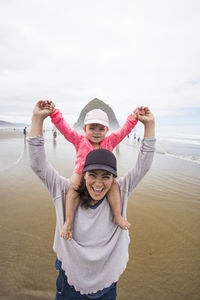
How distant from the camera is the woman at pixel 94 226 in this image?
136 cm

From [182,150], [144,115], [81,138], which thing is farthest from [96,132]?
[182,150]

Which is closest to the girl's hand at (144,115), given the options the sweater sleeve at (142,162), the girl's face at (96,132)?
the sweater sleeve at (142,162)

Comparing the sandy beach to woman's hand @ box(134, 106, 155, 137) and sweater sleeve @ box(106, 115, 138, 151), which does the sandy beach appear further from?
woman's hand @ box(134, 106, 155, 137)

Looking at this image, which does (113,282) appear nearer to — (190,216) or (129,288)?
(129,288)

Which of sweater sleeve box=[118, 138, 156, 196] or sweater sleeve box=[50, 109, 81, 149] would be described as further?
sweater sleeve box=[50, 109, 81, 149]

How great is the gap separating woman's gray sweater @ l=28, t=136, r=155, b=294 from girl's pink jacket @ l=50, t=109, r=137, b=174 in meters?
0.62

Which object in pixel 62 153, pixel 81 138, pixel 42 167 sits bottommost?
pixel 62 153

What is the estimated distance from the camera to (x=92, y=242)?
1.39 metres

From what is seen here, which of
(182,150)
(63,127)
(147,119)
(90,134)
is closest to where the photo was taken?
(147,119)

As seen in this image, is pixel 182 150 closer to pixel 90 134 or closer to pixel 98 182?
pixel 90 134

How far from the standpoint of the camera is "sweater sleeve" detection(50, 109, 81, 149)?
1.86 meters

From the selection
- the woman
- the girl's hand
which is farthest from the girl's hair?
the girl's hand

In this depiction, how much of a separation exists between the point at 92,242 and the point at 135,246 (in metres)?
2.19

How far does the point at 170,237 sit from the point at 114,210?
273cm
